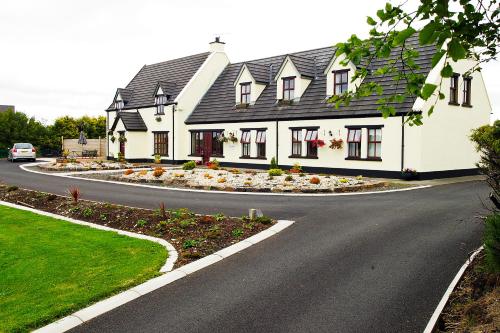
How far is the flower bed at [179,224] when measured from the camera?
949 centimetres

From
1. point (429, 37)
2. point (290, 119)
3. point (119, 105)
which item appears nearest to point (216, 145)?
point (290, 119)

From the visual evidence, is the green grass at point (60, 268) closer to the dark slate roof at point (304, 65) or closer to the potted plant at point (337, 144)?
the potted plant at point (337, 144)

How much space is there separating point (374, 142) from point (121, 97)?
91.1 ft

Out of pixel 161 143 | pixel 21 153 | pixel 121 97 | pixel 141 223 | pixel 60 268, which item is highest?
pixel 121 97

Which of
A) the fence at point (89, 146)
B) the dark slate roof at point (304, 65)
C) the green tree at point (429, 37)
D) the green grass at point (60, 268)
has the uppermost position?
the dark slate roof at point (304, 65)

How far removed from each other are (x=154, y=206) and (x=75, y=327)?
8.95 m

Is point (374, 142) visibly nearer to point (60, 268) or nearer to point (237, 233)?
point (237, 233)

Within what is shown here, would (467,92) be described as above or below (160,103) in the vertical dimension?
below

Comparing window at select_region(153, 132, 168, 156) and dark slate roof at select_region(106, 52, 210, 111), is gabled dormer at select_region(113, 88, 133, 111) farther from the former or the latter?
window at select_region(153, 132, 168, 156)

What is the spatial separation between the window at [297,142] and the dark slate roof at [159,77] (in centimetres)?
1302

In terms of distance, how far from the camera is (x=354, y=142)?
82.7 feet

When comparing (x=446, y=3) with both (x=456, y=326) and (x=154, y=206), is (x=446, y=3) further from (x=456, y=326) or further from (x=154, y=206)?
(x=154, y=206)

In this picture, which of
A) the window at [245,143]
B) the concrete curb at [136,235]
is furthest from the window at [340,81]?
the concrete curb at [136,235]

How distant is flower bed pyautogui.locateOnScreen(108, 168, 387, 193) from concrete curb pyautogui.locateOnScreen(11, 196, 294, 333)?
23.9 feet
